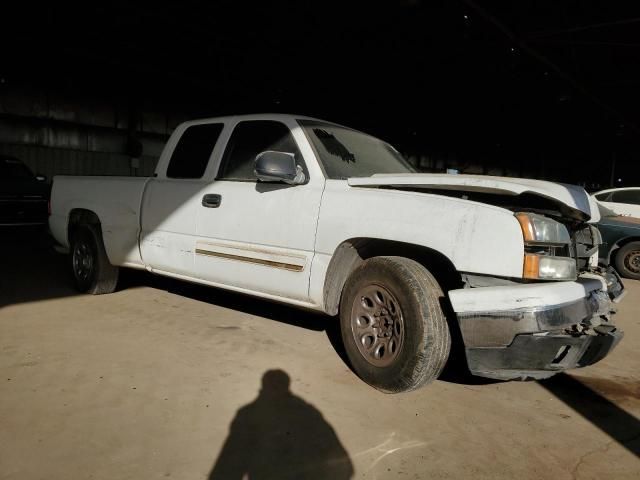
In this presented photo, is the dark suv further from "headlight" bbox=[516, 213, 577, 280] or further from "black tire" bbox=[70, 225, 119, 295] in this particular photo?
"headlight" bbox=[516, 213, 577, 280]

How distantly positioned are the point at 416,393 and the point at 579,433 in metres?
0.94

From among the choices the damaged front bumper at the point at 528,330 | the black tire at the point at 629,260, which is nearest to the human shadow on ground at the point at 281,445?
the damaged front bumper at the point at 528,330

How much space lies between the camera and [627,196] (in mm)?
9547

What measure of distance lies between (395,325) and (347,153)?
153 centimetres

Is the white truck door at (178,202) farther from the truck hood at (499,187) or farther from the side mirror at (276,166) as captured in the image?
the truck hood at (499,187)

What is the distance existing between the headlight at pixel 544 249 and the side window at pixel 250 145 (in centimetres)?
186

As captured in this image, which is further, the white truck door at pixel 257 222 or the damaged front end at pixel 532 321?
the white truck door at pixel 257 222

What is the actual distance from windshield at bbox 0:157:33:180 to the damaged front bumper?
10.5 metres

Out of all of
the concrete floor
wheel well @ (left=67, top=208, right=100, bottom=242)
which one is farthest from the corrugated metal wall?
the concrete floor

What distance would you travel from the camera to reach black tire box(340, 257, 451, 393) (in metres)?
2.80

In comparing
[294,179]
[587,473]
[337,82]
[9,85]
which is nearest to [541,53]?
[337,82]

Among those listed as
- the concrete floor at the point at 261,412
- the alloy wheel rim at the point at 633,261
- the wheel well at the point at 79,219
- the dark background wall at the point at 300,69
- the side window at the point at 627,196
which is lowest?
the concrete floor at the point at 261,412

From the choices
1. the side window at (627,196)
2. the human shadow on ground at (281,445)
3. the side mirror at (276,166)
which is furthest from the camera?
the side window at (627,196)

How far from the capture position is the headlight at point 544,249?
2.59 metres
